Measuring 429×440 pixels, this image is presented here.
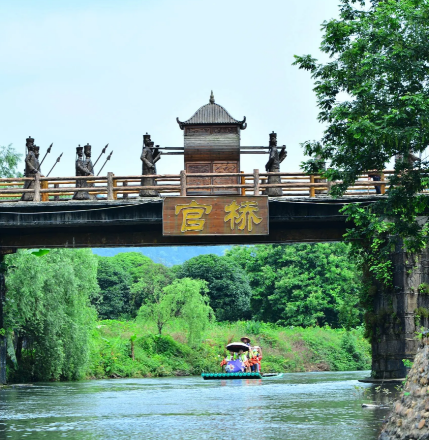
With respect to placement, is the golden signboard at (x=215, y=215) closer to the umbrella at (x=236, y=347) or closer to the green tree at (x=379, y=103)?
the green tree at (x=379, y=103)

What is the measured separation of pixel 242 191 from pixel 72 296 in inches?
428

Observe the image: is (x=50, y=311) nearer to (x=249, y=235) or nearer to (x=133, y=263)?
(x=249, y=235)

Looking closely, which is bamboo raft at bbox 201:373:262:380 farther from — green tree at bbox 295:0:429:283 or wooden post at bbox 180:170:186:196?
green tree at bbox 295:0:429:283

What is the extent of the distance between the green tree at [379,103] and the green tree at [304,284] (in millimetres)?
39136

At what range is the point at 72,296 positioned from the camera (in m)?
34.9

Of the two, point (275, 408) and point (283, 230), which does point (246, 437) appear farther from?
point (283, 230)

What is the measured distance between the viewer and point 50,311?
33750 millimetres

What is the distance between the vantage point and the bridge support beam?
25.2 meters

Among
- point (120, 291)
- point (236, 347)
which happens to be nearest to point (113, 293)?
point (120, 291)

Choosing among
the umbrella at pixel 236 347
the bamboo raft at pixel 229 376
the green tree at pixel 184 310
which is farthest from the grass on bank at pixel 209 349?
the bamboo raft at pixel 229 376

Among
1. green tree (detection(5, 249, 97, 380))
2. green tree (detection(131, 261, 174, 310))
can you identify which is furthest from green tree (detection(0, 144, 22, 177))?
green tree (detection(131, 261, 174, 310))

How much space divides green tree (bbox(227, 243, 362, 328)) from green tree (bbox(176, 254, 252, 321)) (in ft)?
6.67

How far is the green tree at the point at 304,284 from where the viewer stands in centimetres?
5975

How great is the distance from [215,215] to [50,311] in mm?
11831
